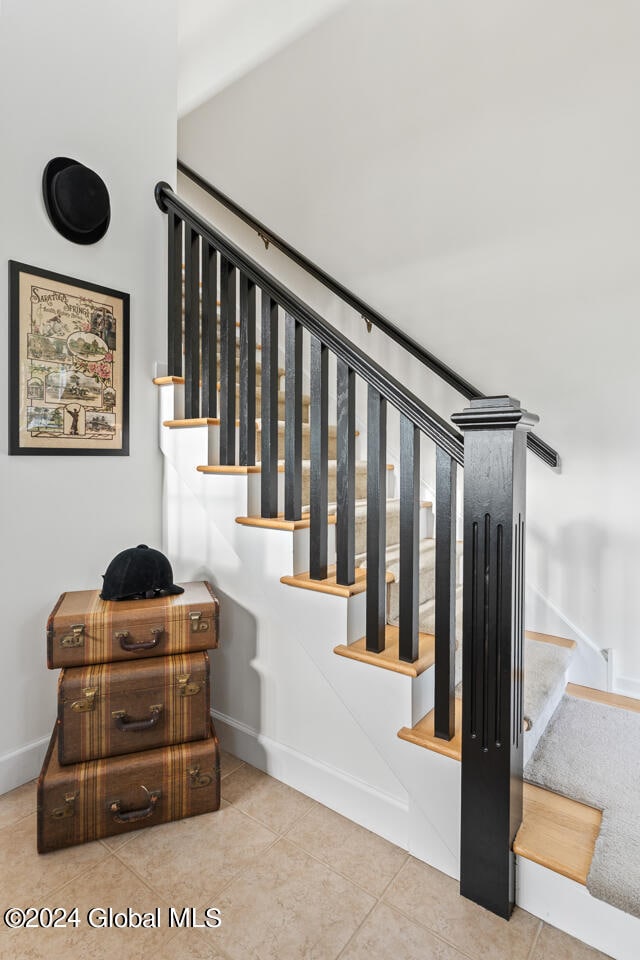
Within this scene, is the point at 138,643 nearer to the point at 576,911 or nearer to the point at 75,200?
the point at 576,911

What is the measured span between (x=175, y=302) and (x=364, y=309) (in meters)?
1.03

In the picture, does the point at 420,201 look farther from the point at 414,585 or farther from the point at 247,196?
the point at 414,585

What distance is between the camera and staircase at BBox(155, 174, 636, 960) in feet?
4.00

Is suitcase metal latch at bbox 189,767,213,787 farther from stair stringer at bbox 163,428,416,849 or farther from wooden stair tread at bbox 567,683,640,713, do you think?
wooden stair tread at bbox 567,683,640,713

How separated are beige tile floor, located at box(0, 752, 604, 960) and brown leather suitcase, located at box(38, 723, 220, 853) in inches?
1.6

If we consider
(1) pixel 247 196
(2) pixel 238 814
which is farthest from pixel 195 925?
(1) pixel 247 196

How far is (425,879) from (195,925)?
0.61 metres

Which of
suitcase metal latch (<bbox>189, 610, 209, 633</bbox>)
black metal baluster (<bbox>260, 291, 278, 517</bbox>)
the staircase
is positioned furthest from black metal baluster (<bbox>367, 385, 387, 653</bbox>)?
suitcase metal latch (<bbox>189, 610, 209, 633</bbox>)

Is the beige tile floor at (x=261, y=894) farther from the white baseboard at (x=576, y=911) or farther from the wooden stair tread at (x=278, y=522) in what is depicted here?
the wooden stair tread at (x=278, y=522)

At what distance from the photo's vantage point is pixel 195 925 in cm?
121

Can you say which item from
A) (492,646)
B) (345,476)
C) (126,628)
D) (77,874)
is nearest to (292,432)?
(345,476)

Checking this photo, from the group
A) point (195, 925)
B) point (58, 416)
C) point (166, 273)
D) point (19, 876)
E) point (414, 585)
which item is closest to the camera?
point (195, 925)

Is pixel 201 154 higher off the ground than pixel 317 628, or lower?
higher

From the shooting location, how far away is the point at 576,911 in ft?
3.80
